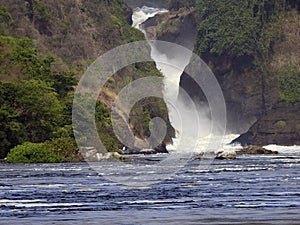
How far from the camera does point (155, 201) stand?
41281mm

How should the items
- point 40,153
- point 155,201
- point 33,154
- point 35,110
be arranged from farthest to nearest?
point 35,110
point 33,154
point 40,153
point 155,201

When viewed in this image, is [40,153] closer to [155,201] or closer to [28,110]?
[28,110]

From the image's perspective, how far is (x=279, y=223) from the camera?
102ft

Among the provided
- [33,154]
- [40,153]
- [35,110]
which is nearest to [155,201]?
[40,153]

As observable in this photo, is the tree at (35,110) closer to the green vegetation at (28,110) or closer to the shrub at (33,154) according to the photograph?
the green vegetation at (28,110)

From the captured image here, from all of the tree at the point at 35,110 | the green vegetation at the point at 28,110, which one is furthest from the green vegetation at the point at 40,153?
the tree at the point at 35,110

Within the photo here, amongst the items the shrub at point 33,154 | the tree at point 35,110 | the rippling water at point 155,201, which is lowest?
the rippling water at point 155,201

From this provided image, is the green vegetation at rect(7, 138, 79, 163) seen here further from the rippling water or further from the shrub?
the rippling water

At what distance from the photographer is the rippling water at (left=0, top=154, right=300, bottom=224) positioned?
110 ft

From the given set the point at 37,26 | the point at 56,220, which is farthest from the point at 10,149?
the point at 37,26

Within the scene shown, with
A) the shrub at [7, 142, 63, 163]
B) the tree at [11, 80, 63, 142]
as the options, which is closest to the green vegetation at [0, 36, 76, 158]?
the tree at [11, 80, 63, 142]

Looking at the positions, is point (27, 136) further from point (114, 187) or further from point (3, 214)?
point (3, 214)

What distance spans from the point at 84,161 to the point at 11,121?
1034 cm

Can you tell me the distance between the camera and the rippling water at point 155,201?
33625 mm
